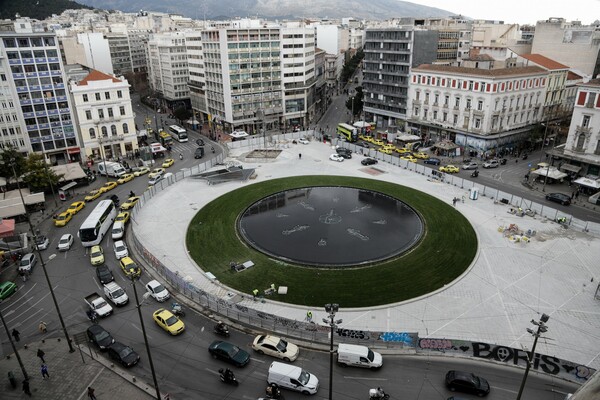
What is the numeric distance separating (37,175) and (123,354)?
41270 mm

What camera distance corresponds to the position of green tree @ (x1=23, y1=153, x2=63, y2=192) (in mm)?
58094

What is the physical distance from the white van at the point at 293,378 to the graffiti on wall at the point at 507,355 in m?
9.04

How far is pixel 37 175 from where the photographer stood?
5812 centimetres

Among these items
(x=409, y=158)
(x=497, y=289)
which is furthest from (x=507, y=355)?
(x=409, y=158)

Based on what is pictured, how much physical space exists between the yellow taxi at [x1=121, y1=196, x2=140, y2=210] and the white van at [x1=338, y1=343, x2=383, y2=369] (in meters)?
38.7

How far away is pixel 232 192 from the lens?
61938 millimetres

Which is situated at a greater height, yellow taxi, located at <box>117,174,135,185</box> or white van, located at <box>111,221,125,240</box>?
white van, located at <box>111,221,125,240</box>

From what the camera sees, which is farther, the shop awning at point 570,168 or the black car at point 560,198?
the shop awning at point 570,168

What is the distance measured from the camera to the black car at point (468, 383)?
26.4 m

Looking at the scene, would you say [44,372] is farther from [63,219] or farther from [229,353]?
[63,219]

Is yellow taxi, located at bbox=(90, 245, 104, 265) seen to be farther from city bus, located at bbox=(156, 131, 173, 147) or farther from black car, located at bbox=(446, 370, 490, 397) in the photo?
city bus, located at bbox=(156, 131, 173, 147)

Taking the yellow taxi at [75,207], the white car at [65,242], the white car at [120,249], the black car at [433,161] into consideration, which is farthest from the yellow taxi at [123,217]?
the black car at [433,161]

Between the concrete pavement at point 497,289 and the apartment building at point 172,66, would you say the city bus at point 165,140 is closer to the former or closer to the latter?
Result: the concrete pavement at point 497,289

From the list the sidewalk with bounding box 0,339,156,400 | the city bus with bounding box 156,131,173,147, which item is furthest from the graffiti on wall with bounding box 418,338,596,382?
the city bus with bounding box 156,131,173,147
